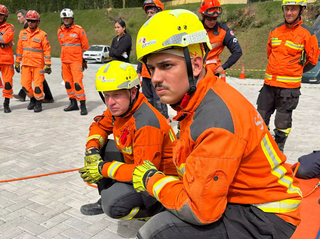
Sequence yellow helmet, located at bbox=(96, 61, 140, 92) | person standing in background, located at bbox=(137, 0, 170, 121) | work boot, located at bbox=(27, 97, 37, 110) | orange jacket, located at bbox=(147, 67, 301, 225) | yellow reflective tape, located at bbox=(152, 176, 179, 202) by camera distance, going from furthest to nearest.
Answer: work boot, located at bbox=(27, 97, 37, 110) < person standing in background, located at bbox=(137, 0, 170, 121) < yellow helmet, located at bbox=(96, 61, 140, 92) < yellow reflective tape, located at bbox=(152, 176, 179, 202) < orange jacket, located at bbox=(147, 67, 301, 225)

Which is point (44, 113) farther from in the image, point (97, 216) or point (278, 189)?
point (278, 189)

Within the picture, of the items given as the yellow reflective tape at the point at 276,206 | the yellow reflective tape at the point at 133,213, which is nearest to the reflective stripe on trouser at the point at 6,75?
the yellow reflective tape at the point at 133,213

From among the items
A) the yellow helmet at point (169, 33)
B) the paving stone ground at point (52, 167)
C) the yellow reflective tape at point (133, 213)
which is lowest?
the paving stone ground at point (52, 167)

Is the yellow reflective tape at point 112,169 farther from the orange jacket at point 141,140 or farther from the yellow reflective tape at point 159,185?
the yellow reflective tape at point 159,185

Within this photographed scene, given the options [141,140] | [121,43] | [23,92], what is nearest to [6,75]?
[23,92]

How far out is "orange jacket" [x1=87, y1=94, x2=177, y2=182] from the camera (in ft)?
8.78

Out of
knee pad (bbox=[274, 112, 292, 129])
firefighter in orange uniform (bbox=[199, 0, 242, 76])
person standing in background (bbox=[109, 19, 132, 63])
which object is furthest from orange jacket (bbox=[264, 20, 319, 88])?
person standing in background (bbox=[109, 19, 132, 63])

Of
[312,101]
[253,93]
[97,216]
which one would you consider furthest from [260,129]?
[253,93]

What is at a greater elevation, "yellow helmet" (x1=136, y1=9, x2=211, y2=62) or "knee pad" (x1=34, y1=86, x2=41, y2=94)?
"yellow helmet" (x1=136, y1=9, x2=211, y2=62)

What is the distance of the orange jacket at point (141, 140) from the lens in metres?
2.68

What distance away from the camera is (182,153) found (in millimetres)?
1855

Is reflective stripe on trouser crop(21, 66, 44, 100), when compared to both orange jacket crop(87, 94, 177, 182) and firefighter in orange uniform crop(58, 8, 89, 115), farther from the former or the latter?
orange jacket crop(87, 94, 177, 182)

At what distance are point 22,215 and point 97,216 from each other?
30.9 inches

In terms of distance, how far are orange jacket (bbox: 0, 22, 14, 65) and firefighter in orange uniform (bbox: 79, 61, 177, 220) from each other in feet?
18.3
